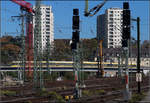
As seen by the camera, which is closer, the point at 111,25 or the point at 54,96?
the point at 54,96

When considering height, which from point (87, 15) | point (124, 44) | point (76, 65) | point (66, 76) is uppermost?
point (87, 15)

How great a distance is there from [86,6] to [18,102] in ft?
30.7

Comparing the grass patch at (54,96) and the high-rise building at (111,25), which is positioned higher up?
the high-rise building at (111,25)

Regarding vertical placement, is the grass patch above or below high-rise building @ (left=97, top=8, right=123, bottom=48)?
below

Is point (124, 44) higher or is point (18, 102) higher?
point (124, 44)

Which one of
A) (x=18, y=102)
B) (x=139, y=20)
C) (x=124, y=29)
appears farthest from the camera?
(x=139, y=20)

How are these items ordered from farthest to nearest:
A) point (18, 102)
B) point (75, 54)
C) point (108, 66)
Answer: point (108, 66) → point (75, 54) → point (18, 102)

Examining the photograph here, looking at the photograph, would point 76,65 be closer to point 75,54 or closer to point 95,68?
point 75,54

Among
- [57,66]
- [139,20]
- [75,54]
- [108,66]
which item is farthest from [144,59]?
[75,54]

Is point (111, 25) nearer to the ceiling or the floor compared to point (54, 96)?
nearer to the ceiling

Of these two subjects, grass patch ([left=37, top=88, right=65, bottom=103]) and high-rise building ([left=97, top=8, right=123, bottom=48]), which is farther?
high-rise building ([left=97, top=8, right=123, bottom=48])

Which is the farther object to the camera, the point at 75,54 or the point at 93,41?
the point at 93,41

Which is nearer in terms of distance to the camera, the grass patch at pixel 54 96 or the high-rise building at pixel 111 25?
the grass patch at pixel 54 96

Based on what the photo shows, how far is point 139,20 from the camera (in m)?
29.3
